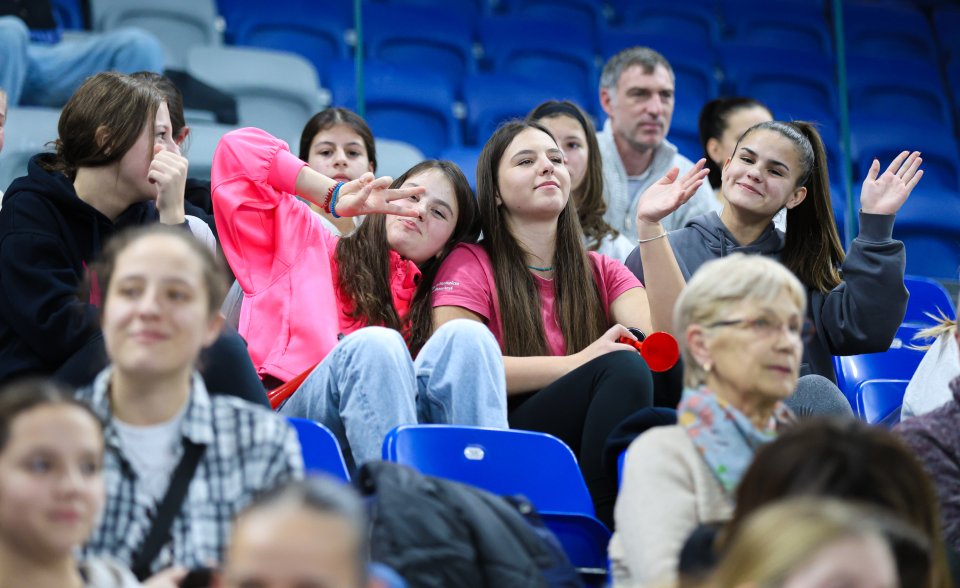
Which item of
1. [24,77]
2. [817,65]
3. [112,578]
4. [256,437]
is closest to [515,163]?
[256,437]

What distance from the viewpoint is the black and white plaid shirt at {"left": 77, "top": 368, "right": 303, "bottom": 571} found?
5.06 feet

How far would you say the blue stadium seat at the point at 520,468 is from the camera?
1.99 metres

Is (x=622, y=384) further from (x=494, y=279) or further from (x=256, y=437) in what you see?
(x=256, y=437)

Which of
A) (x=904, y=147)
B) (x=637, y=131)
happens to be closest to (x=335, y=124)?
(x=637, y=131)

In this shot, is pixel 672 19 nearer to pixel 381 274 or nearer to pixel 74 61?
pixel 74 61

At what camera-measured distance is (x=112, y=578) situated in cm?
140

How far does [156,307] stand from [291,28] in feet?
12.0

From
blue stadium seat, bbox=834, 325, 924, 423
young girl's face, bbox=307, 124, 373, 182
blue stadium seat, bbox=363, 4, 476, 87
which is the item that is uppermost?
blue stadium seat, bbox=363, 4, 476, 87

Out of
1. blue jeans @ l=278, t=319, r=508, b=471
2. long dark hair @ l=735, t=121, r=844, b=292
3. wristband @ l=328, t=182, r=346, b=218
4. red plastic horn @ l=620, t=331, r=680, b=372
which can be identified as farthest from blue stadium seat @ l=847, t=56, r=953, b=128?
blue jeans @ l=278, t=319, r=508, b=471

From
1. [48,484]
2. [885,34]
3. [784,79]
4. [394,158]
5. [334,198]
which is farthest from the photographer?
[885,34]

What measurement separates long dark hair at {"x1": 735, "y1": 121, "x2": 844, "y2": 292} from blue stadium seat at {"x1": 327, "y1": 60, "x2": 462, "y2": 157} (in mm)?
2018

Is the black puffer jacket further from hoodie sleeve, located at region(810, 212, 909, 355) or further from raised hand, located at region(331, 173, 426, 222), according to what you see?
hoodie sleeve, located at region(810, 212, 909, 355)

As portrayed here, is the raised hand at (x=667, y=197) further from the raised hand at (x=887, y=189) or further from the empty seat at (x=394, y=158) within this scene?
the empty seat at (x=394, y=158)

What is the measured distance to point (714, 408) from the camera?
174 centimetres
